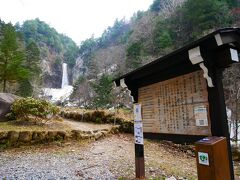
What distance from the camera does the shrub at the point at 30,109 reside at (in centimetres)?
815

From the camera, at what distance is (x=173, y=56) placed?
343 cm

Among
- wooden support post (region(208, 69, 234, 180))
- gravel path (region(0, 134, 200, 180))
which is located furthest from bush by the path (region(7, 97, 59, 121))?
wooden support post (region(208, 69, 234, 180))

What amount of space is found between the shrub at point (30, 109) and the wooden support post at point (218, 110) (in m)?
6.95

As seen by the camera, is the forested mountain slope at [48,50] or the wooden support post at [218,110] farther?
the forested mountain slope at [48,50]

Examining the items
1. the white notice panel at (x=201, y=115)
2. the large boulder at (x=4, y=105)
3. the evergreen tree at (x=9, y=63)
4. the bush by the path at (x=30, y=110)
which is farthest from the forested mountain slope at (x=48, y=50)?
the white notice panel at (x=201, y=115)

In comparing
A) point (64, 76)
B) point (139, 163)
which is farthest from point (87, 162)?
point (64, 76)

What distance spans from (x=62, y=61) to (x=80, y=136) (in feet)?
150

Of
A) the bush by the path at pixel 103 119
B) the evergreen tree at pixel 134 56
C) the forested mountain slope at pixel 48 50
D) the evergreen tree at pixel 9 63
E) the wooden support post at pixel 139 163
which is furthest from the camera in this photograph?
the forested mountain slope at pixel 48 50

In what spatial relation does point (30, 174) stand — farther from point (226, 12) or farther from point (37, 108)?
point (226, 12)

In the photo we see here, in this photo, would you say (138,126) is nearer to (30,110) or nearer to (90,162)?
(90,162)

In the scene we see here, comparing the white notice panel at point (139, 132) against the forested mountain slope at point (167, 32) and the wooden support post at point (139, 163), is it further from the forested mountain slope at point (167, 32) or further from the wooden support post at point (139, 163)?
the forested mountain slope at point (167, 32)

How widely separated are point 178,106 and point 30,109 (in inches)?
252

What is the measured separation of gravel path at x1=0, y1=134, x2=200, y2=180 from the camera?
436cm

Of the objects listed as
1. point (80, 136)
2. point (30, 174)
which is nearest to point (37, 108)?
point (80, 136)
